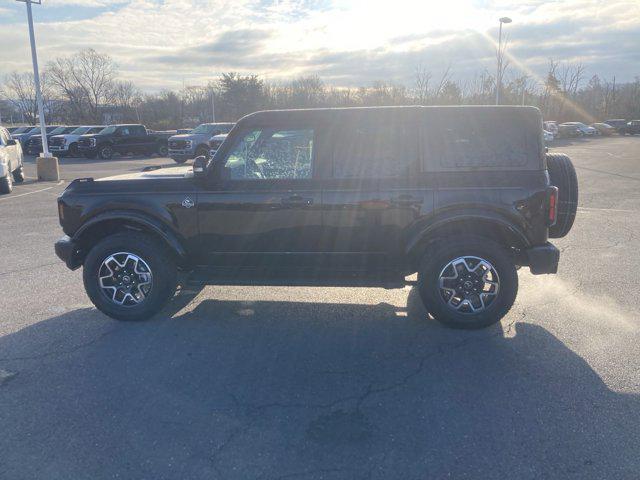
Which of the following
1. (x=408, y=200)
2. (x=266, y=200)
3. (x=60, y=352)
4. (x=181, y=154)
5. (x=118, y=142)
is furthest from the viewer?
(x=118, y=142)

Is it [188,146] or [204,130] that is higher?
[204,130]

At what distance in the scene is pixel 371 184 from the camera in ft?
15.7

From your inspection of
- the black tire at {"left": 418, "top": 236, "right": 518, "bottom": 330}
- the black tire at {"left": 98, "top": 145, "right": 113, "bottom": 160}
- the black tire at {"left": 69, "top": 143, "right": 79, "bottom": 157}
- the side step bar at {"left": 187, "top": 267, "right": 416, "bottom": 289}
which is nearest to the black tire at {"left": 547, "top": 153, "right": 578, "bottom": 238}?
the black tire at {"left": 418, "top": 236, "right": 518, "bottom": 330}

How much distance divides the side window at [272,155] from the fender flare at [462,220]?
1.15 meters

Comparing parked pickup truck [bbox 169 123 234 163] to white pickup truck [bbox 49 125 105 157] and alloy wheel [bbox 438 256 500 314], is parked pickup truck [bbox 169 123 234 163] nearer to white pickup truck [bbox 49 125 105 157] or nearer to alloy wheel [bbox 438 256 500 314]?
white pickup truck [bbox 49 125 105 157]

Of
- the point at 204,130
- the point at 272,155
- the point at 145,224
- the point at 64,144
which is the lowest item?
the point at 145,224

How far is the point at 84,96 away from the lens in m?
66.4

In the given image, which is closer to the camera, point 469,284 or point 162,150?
point 469,284

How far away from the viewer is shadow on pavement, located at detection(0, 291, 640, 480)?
114 inches

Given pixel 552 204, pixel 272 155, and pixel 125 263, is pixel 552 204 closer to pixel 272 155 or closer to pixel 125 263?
→ pixel 272 155

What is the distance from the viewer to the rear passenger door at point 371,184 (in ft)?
15.6

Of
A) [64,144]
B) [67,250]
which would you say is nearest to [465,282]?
[67,250]

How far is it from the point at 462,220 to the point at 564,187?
111cm

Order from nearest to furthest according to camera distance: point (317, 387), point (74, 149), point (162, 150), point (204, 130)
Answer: point (317, 387) < point (204, 130) < point (162, 150) < point (74, 149)
